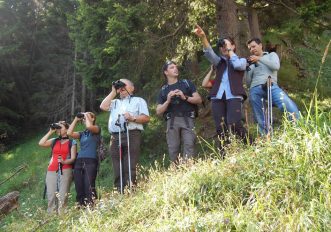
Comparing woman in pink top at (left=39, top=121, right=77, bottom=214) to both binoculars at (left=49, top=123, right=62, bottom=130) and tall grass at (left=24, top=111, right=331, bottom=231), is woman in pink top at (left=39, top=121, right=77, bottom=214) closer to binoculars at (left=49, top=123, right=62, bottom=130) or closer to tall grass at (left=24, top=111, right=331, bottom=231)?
binoculars at (left=49, top=123, right=62, bottom=130)

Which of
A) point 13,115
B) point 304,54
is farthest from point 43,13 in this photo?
point 304,54

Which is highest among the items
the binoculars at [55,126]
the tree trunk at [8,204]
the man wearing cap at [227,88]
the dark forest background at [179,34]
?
the dark forest background at [179,34]

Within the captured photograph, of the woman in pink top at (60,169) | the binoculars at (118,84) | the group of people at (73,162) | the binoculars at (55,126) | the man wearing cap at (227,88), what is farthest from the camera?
the binoculars at (55,126)

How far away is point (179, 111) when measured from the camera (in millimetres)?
6203

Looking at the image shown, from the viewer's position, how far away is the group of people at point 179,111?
222 inches

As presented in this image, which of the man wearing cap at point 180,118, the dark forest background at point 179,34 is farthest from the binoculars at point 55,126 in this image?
the man wearing cap at point 180,118

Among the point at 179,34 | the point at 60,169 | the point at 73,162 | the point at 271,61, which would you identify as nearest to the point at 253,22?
the point at 179,34

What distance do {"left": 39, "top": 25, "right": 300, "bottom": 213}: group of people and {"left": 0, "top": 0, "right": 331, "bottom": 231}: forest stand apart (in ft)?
2.05

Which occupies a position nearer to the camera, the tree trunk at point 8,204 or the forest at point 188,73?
the forest at point 188,73

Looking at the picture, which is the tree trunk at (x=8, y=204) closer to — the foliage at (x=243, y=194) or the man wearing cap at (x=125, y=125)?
the man wearing cap at (x=125, y=125)

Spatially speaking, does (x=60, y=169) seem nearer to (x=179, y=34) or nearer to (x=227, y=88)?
A: (x=227, y=88)

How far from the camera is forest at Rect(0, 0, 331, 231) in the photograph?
376 centimetres

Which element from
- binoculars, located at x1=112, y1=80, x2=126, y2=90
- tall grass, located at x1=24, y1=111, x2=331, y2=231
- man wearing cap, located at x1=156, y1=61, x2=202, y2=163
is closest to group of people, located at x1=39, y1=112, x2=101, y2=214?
binoculars, located at x1=112, y1=80, x2=126, y2=90

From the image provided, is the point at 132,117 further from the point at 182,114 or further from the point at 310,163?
the point at 310,163
